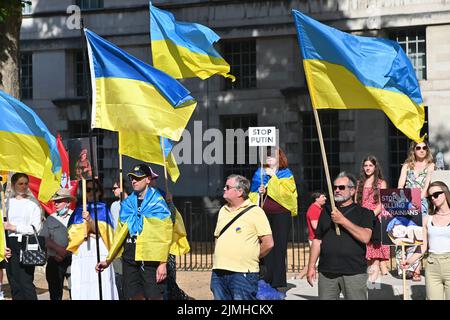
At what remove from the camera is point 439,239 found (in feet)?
31.2

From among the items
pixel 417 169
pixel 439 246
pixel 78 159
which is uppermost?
pixel 78 159

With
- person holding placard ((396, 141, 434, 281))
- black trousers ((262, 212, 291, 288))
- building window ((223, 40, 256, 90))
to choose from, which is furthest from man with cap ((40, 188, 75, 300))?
building window ((223, 40, 256, 90))

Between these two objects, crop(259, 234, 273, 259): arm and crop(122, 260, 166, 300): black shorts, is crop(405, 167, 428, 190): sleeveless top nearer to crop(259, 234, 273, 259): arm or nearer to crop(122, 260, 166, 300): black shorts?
crop(259, 234, 273, 259): arm

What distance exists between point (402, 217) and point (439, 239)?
0.80 meters

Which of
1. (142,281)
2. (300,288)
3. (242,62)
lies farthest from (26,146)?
(242,62)

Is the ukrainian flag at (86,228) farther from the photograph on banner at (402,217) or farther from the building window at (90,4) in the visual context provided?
the building window at (90,4)

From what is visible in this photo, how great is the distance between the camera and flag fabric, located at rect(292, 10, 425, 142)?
392 inches

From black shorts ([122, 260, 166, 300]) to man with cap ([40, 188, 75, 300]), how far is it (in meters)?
1.46

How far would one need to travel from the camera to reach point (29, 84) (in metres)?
28.9

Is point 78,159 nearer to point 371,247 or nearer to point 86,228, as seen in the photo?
point 86,228

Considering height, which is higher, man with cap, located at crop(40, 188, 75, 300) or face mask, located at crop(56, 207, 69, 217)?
face mask, located at crop(56, 207, 69, 217)

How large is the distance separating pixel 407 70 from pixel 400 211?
1.62 meters
